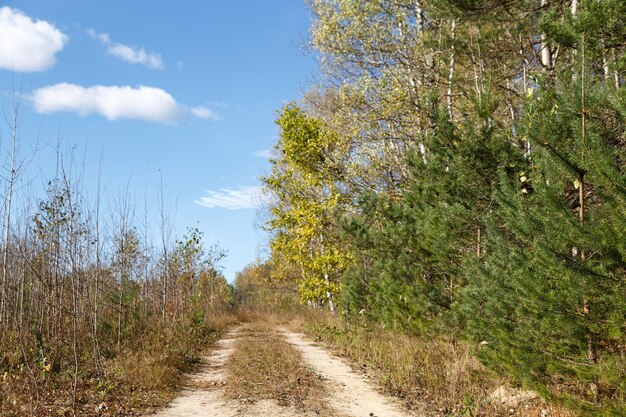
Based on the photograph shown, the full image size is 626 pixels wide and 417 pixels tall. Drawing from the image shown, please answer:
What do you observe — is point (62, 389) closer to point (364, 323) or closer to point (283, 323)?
point (364, 323)

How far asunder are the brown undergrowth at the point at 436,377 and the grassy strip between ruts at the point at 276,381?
48.8 inches

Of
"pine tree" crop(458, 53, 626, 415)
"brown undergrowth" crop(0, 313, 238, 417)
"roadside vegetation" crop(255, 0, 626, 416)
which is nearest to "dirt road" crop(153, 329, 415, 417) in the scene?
"brown undergrowth" crop(0, 313, 238, 417)

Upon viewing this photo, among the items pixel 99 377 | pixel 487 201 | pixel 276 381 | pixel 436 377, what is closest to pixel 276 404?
pixel 276 381

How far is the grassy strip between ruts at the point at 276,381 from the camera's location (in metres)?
7.37

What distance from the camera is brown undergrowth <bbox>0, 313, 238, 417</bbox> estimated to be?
21.4 ft

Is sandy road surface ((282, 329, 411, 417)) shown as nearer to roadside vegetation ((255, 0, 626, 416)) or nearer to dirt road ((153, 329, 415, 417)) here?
dirt road ((153, 329, 415, 417))

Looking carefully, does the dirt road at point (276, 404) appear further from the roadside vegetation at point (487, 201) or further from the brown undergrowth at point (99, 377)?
the roadside vegetation at point (487, 201)

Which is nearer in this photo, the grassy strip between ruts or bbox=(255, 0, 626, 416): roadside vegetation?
bbox=(255, 0, 626, 416): roadside vegetation

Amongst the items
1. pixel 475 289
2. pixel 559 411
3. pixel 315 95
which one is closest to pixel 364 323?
pixel 475 289

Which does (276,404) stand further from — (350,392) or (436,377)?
(436,377)

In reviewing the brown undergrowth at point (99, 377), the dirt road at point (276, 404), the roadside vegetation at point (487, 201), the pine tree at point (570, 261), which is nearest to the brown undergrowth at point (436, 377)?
the roadside vegetation at point (487, 201)

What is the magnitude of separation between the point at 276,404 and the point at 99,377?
2909 mm

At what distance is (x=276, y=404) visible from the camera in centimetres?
714

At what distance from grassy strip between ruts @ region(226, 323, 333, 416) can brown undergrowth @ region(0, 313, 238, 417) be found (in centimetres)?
102
